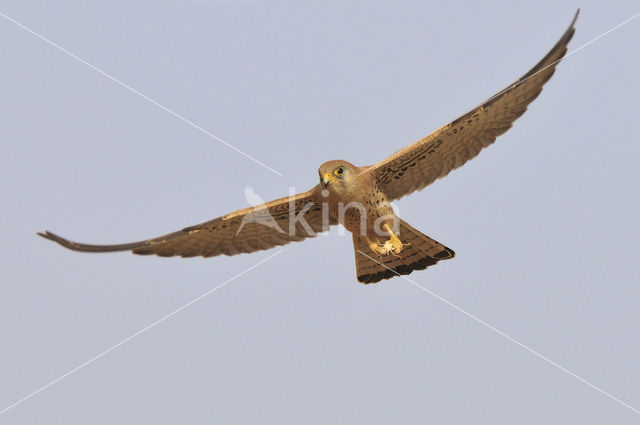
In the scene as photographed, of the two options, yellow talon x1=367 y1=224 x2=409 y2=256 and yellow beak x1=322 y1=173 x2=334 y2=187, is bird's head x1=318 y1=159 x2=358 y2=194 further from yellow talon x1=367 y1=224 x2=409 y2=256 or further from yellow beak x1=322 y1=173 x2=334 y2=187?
yellow talon x1=367 y1=224 x2=409 y2=256

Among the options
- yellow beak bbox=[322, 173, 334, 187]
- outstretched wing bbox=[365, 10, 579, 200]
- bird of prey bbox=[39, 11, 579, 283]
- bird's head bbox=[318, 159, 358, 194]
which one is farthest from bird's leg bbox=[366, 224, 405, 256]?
yellow beak bbox=[322, 173, 334, 187]

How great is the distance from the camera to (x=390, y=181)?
43.6ft

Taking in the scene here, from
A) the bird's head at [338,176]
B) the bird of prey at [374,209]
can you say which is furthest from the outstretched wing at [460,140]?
the bird's head at [338,176]

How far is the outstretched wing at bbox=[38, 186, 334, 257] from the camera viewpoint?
42.0 ft

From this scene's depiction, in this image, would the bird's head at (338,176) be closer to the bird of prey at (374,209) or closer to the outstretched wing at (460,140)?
the bird of prey at (374,209)

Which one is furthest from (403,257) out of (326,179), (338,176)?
(326,179)

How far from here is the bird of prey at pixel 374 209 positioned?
1241 centimetres

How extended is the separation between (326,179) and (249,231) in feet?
6.53

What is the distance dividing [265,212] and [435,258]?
2.84 m

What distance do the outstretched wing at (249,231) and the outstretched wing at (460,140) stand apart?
1282 mm

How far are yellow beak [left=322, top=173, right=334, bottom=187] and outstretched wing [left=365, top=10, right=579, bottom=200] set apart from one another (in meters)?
0.76

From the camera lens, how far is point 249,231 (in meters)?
13.6

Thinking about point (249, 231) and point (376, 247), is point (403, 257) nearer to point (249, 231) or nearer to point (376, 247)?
point (376, 247)

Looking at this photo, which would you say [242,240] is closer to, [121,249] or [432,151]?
[121,249]
